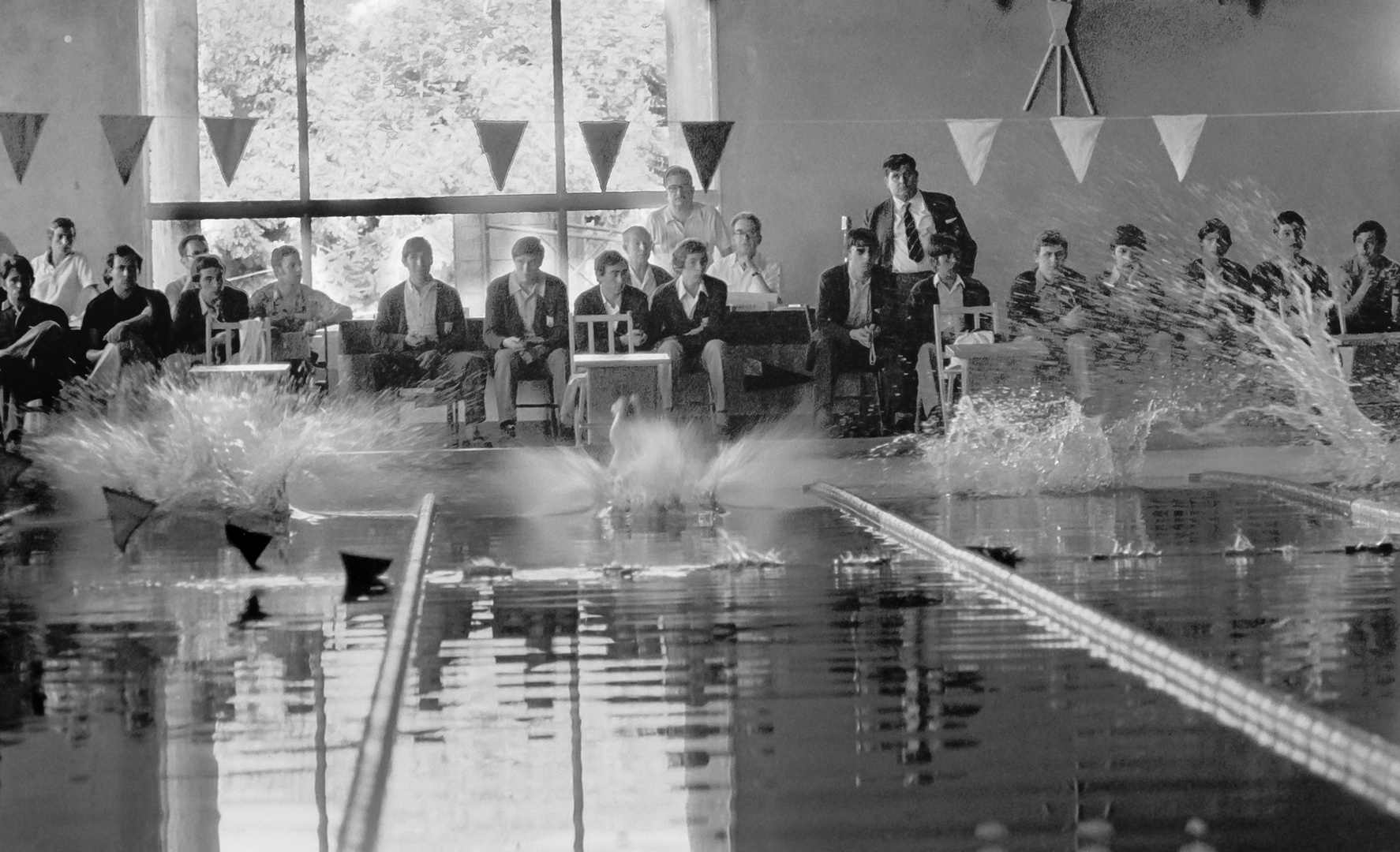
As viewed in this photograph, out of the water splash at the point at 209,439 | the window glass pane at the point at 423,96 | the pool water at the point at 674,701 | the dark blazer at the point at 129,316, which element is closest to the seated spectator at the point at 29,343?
the dark blazer at the point at 129,316

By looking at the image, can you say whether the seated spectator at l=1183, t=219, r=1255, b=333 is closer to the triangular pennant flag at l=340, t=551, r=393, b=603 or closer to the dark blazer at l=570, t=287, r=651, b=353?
the dark blazer at l=570, t=287, r=651, b=353

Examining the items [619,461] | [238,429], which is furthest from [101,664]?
[619,461]

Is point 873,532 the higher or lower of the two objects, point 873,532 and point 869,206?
the lower

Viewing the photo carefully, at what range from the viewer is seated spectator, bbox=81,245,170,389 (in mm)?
10172

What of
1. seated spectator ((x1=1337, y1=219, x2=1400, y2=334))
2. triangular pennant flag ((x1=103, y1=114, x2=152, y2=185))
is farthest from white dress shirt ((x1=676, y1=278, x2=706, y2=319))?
triangular pennant flag ((x1=103, y1=114, x2=152, y2=185))

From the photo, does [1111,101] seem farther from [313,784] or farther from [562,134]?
[313,784]

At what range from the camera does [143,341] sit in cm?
1033

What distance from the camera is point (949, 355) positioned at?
10.4 metres

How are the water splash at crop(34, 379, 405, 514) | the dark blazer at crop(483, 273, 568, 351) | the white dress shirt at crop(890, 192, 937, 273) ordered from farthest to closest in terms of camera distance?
the white dress shirt at crop(890, 192, 937, 273) → the dark blazer at crop(483, 273, 568, 351) → the water splash at crop(34, 379, 405, 514)

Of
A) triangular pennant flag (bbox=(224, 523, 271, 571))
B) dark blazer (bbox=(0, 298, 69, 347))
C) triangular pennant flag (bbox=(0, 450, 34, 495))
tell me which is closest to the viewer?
triangular pennant flag (bbox=(224, 523, 271, 571))

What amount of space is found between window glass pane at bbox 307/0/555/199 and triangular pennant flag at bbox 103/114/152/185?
4.02ft

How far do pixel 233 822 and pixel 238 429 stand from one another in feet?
18.6

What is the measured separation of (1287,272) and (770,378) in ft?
9.95

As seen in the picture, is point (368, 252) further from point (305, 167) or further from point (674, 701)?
point (674, 701)
